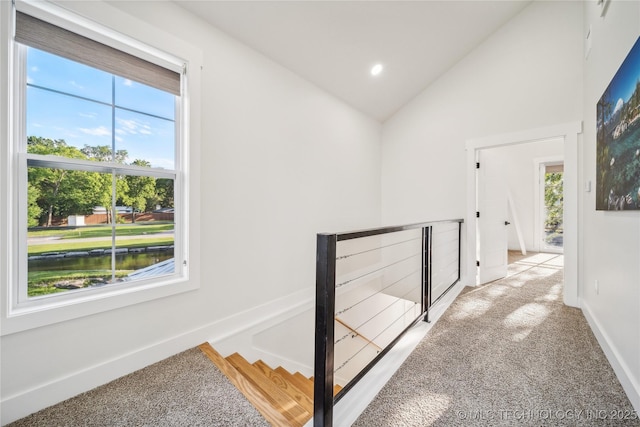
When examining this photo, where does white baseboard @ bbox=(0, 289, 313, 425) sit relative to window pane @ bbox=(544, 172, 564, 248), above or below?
below

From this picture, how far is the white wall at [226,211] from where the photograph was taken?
1.56m

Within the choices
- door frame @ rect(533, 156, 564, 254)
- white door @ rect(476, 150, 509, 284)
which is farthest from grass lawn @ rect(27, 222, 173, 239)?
door frame @ rect(533, 156, 564, 254)

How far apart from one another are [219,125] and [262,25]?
0.96 m

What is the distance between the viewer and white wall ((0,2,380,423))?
156 centimetres

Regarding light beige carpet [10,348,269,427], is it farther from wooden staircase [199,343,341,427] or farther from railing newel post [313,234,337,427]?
railing newel post [313,234,337,427]

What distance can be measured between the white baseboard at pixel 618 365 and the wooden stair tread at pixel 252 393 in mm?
1754

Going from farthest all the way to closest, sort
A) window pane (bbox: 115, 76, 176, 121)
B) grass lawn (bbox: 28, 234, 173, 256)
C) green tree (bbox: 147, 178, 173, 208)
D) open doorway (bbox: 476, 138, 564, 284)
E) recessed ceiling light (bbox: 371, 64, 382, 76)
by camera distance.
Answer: open doorway (bbox: 476, 138, 564, 284) < recessed ceiling light (bbox: 371, 64, 382, 76) < green tree (bbox: 147, 178, 173, 208) < window pane (bbox: 115, 76, 176, 121) < grass lawn (bbox: 28, 234, 173, 256)

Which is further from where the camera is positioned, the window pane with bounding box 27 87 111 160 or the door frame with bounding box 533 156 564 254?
the door frame with bounding box 533 156 564 254

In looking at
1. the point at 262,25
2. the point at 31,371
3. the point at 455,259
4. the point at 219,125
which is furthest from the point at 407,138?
the point at 31,371

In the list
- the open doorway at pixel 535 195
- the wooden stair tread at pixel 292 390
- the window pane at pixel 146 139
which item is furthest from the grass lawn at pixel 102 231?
the open doorway at pixel 535 195

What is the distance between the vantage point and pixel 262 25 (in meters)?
2.36

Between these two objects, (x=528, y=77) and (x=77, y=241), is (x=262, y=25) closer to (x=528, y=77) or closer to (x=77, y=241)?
(x=77, y=241)

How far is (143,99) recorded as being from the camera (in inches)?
76.3

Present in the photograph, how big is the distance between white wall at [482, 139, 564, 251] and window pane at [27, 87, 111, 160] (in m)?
6.66
